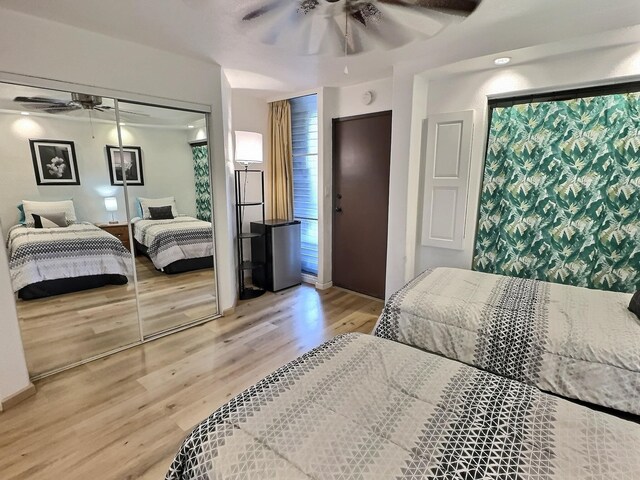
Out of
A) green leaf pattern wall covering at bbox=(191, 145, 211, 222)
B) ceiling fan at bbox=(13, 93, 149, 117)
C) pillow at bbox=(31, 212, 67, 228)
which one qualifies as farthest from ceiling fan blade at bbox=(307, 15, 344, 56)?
pillow at bbox=(31, 212, 67, 228)

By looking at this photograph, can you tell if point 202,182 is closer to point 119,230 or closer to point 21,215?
point 119,230

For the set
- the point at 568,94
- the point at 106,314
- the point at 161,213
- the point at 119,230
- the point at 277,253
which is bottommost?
the point at 106,314

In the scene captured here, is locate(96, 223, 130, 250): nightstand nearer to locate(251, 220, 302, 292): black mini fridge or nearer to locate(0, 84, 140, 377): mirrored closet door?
locate(0, 84, 140, 377): mirrored closet door

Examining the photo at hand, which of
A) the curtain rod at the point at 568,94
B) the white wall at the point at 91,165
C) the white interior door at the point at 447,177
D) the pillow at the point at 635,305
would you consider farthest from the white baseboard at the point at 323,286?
the pillow at the point at 635,305

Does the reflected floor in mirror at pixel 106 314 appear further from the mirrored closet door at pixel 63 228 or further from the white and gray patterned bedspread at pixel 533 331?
the white and gray patterned bedspread at pixel 533 331

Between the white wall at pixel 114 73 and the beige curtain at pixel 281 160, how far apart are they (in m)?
1.03

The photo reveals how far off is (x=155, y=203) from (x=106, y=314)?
1.07 metres

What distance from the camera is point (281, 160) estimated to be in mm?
4332

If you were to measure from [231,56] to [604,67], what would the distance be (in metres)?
2.84

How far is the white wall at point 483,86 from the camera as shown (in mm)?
2283

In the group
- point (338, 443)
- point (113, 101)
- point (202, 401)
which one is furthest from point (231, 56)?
point (338, 443)

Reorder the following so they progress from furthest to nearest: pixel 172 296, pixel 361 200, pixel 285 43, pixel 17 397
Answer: pixel 361 200
pixel 172 296
pixel 17 397
pixel 285 43

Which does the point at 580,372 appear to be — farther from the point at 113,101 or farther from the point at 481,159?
the point at 113,101

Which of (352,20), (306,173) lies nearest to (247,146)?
(306,173)
